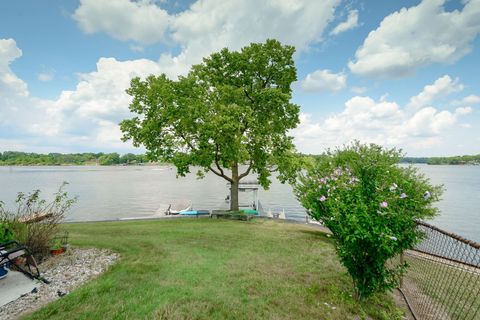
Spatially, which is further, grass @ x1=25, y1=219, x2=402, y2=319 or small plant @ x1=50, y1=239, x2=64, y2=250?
small plant @ x1=50, y1=239, x2=64, y2=250

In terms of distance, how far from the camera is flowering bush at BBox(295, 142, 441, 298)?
15.8ft

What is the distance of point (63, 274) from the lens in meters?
6.66

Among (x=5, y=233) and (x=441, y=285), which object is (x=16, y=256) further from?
(x=441, y=285)

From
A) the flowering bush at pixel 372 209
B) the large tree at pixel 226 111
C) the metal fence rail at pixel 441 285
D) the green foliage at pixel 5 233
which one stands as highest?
the large tree at pixel 226 111

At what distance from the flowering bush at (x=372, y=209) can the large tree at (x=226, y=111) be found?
38.2ft

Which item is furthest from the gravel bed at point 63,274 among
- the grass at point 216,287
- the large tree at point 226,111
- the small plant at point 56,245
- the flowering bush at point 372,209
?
the large tree at point 226,111

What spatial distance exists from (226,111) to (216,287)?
40.1ft

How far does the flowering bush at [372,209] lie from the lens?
4805 millimetres

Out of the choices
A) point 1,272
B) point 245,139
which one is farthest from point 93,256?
point 245,139

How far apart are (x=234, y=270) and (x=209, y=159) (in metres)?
11.2

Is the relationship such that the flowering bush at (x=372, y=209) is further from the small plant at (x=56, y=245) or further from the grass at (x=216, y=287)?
the small plant at (x=56, y=245)

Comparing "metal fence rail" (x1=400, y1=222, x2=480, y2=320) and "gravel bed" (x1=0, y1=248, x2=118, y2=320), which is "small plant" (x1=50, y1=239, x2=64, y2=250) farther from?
"metal fence rail" (x1=400, y1=222, x2=480, y2=320)

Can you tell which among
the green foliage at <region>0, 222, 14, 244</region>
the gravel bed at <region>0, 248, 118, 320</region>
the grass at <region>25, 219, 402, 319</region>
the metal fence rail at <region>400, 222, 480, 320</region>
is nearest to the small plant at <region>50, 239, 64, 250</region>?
the gravel bed at <region>0, 248, 118, 320</region>

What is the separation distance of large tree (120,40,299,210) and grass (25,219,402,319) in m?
8.90
